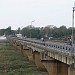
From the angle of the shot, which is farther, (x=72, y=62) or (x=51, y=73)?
(x=51, y=73)

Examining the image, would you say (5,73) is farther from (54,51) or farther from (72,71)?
(72,71)

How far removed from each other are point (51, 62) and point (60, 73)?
8.38 feet

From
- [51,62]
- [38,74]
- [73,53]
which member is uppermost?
[73,53]

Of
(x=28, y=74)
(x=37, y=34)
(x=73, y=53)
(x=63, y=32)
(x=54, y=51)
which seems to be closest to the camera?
(x=73, y=53)

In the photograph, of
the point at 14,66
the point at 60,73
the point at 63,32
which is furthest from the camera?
the point at 63,32

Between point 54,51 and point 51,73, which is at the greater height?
point 54,51

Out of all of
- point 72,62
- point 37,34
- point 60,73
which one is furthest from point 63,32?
point 72,62

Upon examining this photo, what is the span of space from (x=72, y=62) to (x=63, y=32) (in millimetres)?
114091

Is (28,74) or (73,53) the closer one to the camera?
(73,53)

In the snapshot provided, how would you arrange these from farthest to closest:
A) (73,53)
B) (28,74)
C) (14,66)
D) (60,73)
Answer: (14,66)
(28,74)
(60,73)
(73,53)

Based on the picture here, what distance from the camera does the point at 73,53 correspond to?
28156 mm

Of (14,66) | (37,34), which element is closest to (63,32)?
(37,34)

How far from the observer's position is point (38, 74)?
5459 cm

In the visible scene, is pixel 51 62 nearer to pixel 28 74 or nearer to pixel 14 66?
pixel 28 74
